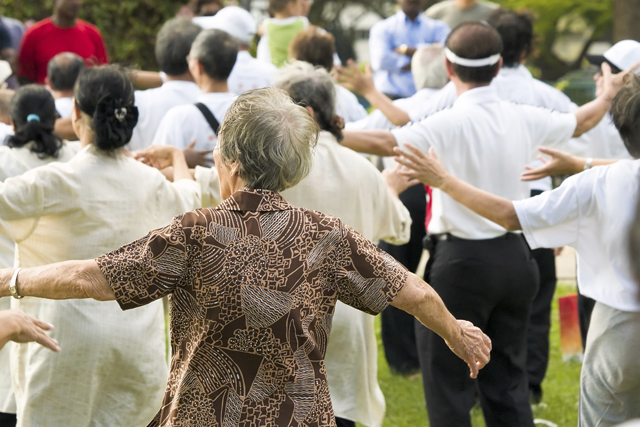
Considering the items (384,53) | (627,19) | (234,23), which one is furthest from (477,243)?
(627,19)

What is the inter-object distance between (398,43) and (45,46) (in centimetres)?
326

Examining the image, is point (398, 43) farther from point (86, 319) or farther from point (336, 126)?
point (86, 319)

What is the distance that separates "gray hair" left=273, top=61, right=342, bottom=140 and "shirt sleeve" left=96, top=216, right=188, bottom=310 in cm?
182

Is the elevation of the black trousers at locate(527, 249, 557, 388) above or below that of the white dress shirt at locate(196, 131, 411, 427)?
below

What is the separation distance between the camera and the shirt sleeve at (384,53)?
8.10 m

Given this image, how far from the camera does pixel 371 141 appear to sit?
14.8 ft

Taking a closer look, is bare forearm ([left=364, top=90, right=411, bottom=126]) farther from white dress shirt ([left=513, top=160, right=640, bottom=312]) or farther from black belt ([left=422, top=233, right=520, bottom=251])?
white dress shirt ([left=513, top=160, right=640, bottom=312])

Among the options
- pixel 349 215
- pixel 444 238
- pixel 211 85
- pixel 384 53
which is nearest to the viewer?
pixel 349 215

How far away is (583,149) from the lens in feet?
18.2

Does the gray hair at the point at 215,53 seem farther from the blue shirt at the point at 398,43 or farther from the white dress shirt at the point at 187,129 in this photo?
the blue shirt at the point at 398,43

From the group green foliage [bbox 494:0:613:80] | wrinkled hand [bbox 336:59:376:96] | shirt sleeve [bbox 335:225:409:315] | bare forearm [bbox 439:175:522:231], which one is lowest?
green foliage [bbox 494:0:613:80]

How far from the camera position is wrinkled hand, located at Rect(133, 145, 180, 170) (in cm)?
439

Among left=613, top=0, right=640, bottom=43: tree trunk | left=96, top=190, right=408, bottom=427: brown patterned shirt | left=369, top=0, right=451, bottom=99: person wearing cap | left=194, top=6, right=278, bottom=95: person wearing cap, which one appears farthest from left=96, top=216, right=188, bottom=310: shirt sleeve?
left=613, top=0, right=640, bottom=43: tree trunk

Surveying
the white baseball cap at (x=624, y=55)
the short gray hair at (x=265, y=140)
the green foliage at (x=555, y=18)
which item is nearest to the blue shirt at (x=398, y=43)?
the white baseball cap at (x=624, y=55)
